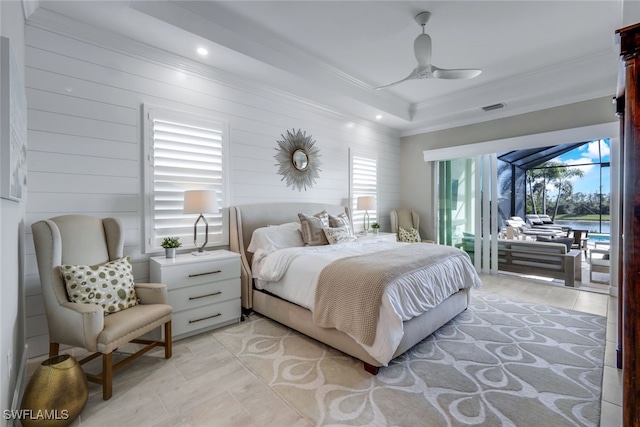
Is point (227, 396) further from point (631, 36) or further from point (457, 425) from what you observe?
point (631, 36)

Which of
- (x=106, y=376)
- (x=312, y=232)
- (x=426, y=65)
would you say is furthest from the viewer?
(x=312, y=232)

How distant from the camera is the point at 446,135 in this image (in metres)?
5.74

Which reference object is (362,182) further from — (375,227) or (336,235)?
(336,235)

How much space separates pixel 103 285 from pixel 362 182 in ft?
14.1

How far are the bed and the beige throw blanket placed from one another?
0.27 ft

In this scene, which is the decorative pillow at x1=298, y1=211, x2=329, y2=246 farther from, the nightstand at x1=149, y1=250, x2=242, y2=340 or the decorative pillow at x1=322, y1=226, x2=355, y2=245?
the nightstand at x1=149, y1=250, x2=242, y2=340

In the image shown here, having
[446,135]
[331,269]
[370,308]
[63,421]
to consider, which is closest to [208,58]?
[331,269]

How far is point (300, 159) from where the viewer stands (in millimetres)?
4492

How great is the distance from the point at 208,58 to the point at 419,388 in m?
3.72

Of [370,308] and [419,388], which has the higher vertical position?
[370,308]

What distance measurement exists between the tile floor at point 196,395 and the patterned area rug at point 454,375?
8 cm

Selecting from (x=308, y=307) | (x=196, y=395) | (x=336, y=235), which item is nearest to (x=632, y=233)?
(x=308, y=307)

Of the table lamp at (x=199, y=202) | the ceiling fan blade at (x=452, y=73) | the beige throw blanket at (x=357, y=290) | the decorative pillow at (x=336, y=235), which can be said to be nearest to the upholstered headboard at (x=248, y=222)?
the table lamp at (x=199, y=202)

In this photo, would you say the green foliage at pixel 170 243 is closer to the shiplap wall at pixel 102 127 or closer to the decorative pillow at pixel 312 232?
the shiplap wall at pixel 102 127
